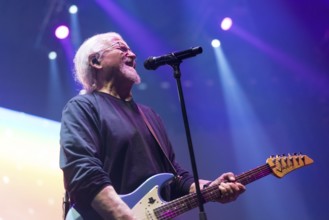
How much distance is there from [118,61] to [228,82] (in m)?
2.94

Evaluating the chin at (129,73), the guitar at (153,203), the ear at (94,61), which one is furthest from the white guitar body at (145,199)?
the ear at (94,61)

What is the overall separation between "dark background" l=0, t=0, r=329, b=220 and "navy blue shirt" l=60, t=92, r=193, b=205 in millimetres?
2025

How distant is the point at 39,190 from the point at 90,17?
2.37 meters

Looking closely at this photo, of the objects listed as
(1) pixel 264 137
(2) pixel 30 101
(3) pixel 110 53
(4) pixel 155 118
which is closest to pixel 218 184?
(4) pixel 155 118

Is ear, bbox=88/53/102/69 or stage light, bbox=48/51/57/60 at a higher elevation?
stage light, bbox=48/51/57/60

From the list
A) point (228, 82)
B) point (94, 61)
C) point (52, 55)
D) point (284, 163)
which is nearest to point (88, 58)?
point (94, 61)

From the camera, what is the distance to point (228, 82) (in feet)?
17.3

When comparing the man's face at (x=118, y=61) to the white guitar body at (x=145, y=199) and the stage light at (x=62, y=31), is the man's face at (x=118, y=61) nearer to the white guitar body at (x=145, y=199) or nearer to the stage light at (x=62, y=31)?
the white guitar body at (x=145, y=199)

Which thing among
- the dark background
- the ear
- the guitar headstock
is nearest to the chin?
the ear

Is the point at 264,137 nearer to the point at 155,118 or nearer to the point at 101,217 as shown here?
the point at 155,118

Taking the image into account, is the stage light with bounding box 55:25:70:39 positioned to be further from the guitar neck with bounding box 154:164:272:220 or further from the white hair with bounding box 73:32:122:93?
the guitar neck with bounding box 154:164:272:220

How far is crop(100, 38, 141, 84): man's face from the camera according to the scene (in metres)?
2.54

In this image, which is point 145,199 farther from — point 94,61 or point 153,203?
point 94,61

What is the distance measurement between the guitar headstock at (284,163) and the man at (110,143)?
44cm
